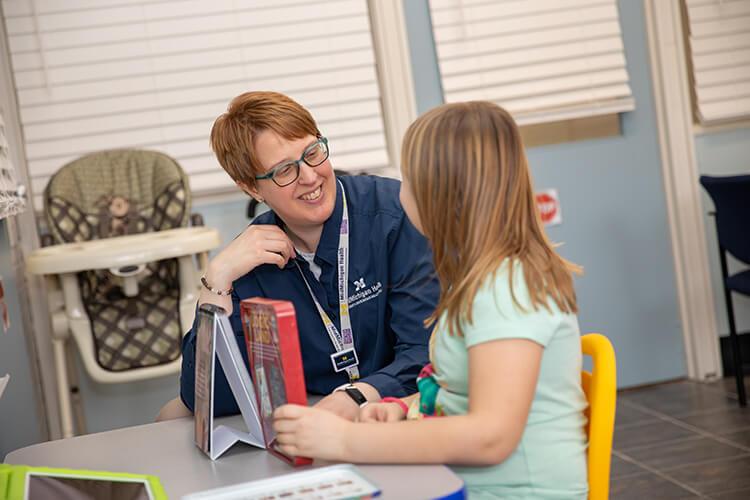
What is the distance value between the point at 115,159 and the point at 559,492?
2675 mm

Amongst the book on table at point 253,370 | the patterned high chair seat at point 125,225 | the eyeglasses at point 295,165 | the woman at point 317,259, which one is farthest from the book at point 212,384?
the patterned high chair seat at point 125,225

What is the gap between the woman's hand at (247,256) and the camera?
1.81 m

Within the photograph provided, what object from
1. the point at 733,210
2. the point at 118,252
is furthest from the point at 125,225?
the point at 733,210

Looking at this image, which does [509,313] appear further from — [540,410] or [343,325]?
[343,325]

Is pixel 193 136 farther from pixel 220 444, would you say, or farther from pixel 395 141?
pixel 220 444

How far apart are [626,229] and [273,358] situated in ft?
10.6

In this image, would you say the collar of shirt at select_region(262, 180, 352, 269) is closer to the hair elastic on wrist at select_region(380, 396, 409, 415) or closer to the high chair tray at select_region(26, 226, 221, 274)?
the hair elastic on wrist at select_region(380, 396, 409, 415)

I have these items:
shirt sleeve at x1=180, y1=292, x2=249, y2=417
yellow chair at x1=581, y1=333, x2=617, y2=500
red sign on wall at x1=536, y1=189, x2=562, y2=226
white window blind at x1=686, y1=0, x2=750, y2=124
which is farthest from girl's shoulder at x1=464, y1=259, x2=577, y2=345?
white window blind at x1=686, y1=0, x2=750, y2=124

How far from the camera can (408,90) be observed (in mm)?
3947

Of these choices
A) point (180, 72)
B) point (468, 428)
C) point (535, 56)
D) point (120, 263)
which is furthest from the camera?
point (535, 56)

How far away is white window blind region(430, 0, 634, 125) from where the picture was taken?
396 centimetres

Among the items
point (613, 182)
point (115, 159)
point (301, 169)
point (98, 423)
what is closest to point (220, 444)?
point (301, 169)

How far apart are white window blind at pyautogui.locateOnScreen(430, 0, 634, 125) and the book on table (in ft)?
9.02

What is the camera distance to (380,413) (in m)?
1.42
